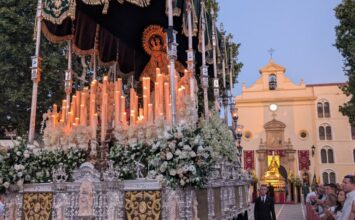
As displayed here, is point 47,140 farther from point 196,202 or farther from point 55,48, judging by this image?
point 55,48

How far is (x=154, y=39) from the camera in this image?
13.1 meters

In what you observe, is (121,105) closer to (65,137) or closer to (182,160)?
(65,137)

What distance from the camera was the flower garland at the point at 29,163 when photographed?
7520 mm

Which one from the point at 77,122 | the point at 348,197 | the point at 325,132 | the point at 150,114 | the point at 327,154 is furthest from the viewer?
the point at 325,132

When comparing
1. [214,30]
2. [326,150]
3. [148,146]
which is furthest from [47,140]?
[326,150]

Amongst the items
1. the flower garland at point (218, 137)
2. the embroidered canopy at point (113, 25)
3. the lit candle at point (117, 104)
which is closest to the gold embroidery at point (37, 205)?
the lit candle at point (117, 104)

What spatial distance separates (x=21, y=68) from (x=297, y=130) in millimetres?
31187

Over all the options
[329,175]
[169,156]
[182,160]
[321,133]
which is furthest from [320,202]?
[321,133]

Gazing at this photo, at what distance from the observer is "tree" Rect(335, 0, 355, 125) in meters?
16.6

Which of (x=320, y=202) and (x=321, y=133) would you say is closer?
(x=320, y=202)

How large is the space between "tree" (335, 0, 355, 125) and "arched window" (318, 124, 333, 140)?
77.3 ft

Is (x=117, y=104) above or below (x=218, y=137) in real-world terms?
above

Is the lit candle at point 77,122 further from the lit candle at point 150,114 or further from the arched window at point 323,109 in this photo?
the arched window at point 323,109

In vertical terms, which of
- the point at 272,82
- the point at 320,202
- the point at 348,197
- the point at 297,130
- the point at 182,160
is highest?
the point at 272,82
